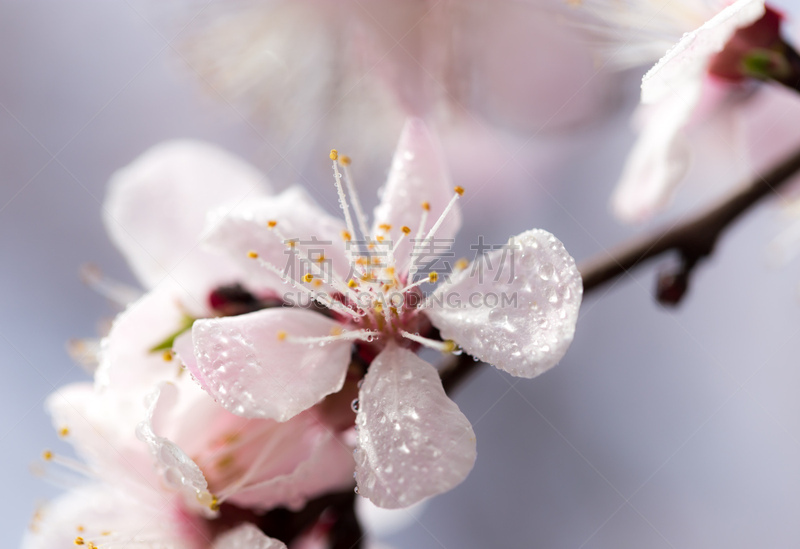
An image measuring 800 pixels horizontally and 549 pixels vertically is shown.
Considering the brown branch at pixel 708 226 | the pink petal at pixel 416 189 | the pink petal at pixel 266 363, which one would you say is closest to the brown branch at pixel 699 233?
the brown branch at pixel 708 226

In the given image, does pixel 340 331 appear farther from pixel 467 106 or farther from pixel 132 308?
pixel 467 106

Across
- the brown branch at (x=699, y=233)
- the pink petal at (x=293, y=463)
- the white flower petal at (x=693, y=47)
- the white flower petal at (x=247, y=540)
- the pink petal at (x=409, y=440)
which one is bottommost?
the brown branch at (x=699, y=233)

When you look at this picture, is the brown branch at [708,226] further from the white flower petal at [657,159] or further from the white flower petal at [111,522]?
the white flower petal at [111,522]

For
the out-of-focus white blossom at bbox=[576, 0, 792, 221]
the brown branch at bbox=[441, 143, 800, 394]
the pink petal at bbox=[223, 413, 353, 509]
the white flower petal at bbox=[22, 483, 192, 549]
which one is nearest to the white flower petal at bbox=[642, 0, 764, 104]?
the out-of-focus white blossom at bbox=[576, 0, 792, 221]

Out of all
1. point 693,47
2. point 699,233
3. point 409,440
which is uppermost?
point 693,47

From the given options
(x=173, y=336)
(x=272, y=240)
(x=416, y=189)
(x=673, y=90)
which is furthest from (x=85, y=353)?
(x=673, y=90)

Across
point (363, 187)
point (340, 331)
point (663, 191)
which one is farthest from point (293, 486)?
point (363, 187)

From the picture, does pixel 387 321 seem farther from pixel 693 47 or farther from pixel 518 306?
pixel 693 47
